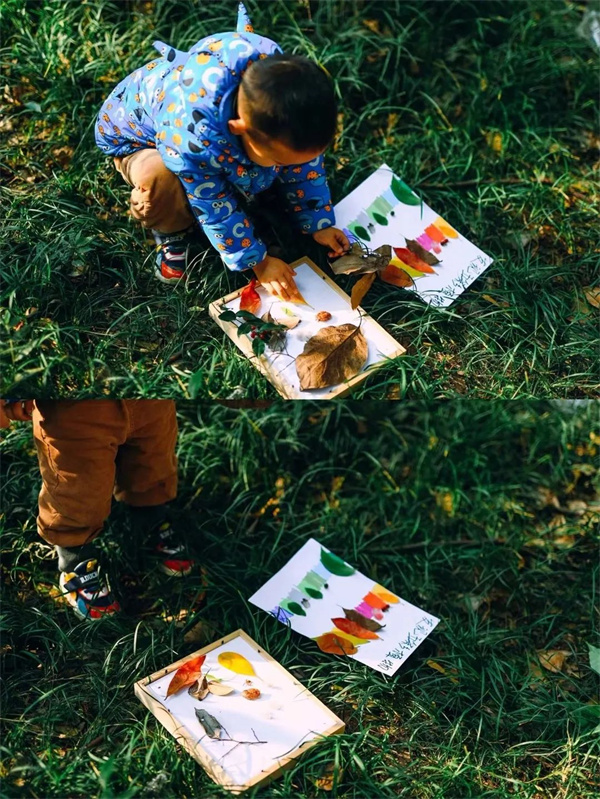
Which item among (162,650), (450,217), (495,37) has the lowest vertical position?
(162,650)

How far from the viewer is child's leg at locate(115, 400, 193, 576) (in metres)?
2.45

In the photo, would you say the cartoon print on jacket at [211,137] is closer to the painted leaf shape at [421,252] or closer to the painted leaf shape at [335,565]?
the painted leaf shape at [421,252]

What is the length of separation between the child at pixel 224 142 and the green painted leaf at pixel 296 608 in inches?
33.0

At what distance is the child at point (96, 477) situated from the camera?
233 cm

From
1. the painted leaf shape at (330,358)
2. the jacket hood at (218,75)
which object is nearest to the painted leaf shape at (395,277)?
the painted leaf shape at (330,358)

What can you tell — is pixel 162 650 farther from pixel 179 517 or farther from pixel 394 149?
pixel 394 149

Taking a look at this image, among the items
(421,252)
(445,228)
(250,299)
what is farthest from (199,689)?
(445,228)

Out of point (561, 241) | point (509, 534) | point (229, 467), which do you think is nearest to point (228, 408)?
point (229, 467)

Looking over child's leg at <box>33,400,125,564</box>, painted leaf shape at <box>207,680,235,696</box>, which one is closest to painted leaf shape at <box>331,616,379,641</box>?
painted leaf shape at <box>207,680,235,696</box>

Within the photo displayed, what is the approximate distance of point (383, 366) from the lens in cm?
258

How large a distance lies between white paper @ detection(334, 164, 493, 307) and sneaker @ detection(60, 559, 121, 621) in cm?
118

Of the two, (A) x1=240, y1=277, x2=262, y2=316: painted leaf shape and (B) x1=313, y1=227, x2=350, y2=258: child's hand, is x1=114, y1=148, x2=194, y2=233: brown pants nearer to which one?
(A) x1=240, y1=277, x2=262, y2=316: painted leaf shape

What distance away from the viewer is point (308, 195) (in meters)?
2.63

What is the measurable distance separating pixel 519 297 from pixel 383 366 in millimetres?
503
